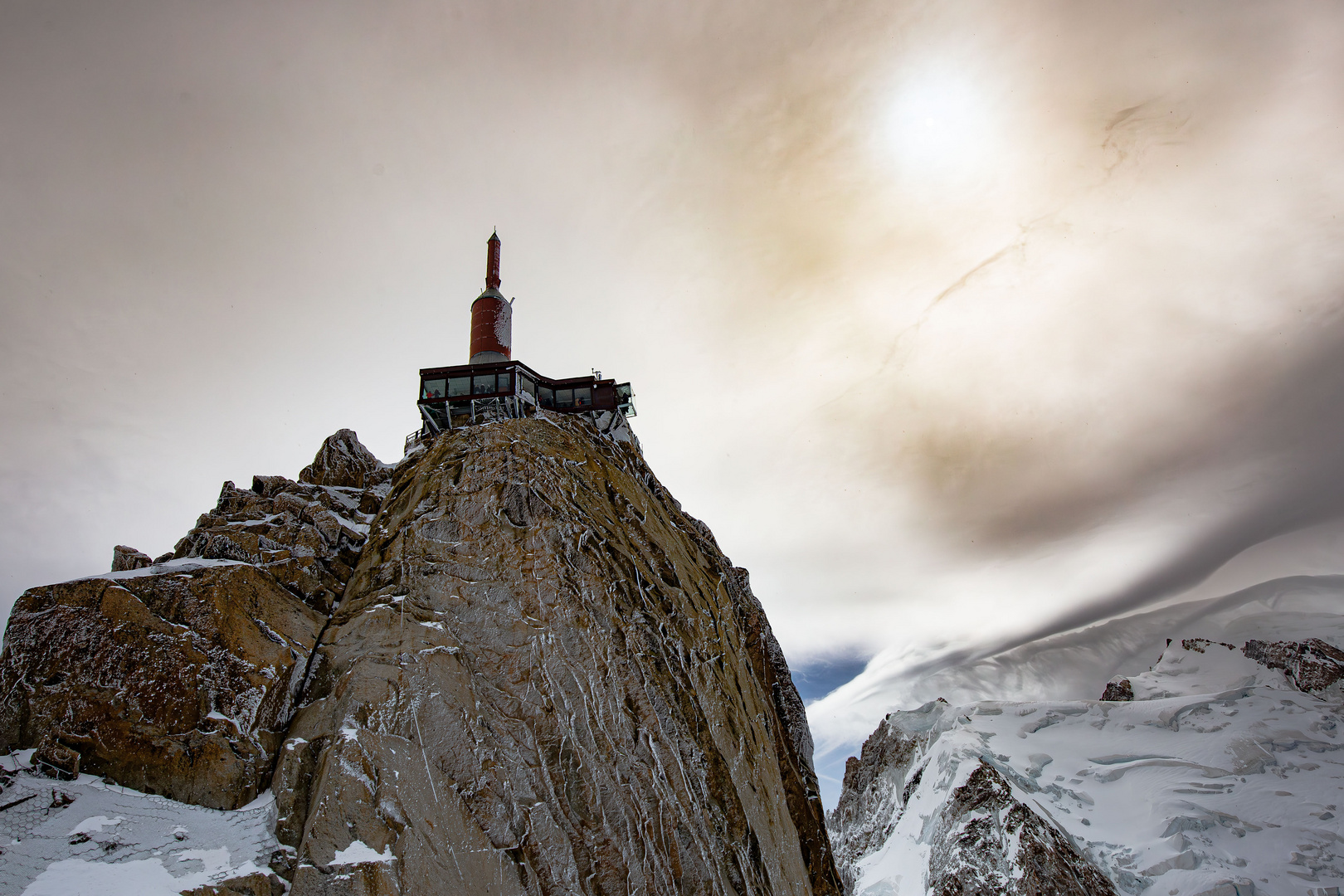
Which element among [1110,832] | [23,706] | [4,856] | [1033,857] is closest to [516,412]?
[23,706]

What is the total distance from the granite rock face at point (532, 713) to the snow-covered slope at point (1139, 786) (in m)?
74.4

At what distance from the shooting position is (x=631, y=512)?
32594 millimetres

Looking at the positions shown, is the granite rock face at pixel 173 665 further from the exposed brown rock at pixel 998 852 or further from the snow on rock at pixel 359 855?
the exposed brown rock at pixel 998 852

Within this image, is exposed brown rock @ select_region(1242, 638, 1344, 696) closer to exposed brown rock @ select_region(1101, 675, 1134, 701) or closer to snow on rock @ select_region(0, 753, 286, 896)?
exposed brown rock @ select_region(1101, 675, 1134, 701)

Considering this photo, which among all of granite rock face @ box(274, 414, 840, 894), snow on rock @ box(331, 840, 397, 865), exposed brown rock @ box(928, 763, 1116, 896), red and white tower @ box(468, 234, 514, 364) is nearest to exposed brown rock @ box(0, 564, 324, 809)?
granite rock face @ box(274, 414, 840, 894)

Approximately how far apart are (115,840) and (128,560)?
41.3ft

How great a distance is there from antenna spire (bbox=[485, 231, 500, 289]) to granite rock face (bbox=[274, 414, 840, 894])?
27157mm

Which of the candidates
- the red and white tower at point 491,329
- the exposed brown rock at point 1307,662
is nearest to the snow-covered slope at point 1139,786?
the exposed brown rock at point 1307,662

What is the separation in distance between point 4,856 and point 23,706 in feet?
20.8

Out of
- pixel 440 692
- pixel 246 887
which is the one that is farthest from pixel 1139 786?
pixel 246 887

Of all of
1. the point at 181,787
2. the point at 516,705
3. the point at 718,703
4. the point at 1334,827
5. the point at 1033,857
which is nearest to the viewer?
the point at 181,787

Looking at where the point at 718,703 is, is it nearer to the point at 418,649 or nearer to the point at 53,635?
the point at 418,649

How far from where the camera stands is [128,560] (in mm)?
25172

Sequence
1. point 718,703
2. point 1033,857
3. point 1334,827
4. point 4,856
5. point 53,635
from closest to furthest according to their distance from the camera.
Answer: point 4,856 → point 53,635 → point 718,703 → point 1334,827 → point 1033,857
